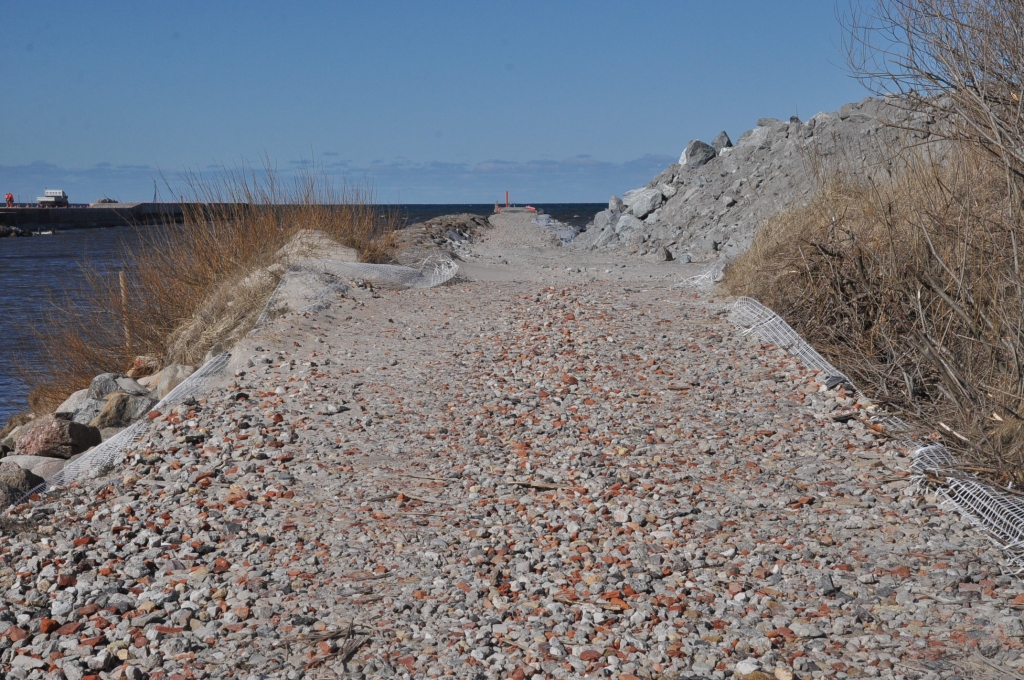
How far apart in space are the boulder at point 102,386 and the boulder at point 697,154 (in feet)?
50.6

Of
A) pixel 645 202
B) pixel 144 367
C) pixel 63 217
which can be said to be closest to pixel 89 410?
pixel 144 367

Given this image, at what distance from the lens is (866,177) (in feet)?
21.3

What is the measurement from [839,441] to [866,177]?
275 centimetres

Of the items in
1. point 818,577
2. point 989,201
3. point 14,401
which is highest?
point 989,201

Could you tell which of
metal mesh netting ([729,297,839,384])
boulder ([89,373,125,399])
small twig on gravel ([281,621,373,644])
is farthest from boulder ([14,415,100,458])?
metal mesh netting ([729,297,839,384])

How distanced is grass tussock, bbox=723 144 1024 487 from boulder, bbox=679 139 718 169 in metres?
12.7

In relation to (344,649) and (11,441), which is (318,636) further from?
(11,441)

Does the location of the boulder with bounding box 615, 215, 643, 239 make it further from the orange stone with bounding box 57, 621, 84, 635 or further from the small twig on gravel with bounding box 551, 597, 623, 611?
the orange stone with bounding box 57, 621, 84, 635

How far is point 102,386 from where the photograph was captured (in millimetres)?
7047

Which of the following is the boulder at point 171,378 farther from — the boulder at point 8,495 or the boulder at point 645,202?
the boulder at point 645,202

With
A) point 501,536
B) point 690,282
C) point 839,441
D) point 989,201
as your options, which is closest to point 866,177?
point 989,201

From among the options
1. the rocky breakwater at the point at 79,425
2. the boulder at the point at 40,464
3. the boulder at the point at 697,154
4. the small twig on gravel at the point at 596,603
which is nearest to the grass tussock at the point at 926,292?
the small twig on gravel at the point at 596,603

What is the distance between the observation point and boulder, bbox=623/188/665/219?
1934cm

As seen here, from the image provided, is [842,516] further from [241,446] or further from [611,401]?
[241,446]
